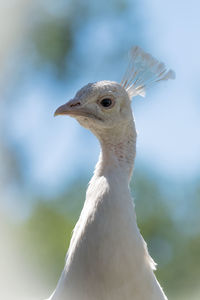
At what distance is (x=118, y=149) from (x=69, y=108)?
249 mm

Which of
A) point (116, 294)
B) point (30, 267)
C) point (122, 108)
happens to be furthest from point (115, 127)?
point (30, 267)

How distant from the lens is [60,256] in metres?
6.01

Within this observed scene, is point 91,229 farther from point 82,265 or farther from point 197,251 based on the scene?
point 197,251

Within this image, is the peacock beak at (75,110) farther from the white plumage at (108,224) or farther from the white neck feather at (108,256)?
the white neck feather at (108,256)

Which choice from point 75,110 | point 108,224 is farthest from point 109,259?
point 75,110

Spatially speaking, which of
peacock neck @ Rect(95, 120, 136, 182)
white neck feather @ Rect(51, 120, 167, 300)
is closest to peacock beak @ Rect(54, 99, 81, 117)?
peacock neck @ Rect(95, 120, 136, 182)

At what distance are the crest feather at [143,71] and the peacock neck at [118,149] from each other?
27 centimetres

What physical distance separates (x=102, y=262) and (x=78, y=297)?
14cm

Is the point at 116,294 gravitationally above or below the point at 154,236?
below

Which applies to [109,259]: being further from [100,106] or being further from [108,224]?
[100,106]

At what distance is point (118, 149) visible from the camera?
201cm

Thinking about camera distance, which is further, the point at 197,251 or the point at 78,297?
the point at 197,251

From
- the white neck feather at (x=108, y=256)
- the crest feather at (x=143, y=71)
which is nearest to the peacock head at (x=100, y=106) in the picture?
the crest feather at (x=143, y=71)

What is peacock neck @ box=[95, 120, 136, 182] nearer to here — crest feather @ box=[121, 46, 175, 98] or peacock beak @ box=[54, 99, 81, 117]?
peacock beak @ box=[54, 99, 81, 117]
